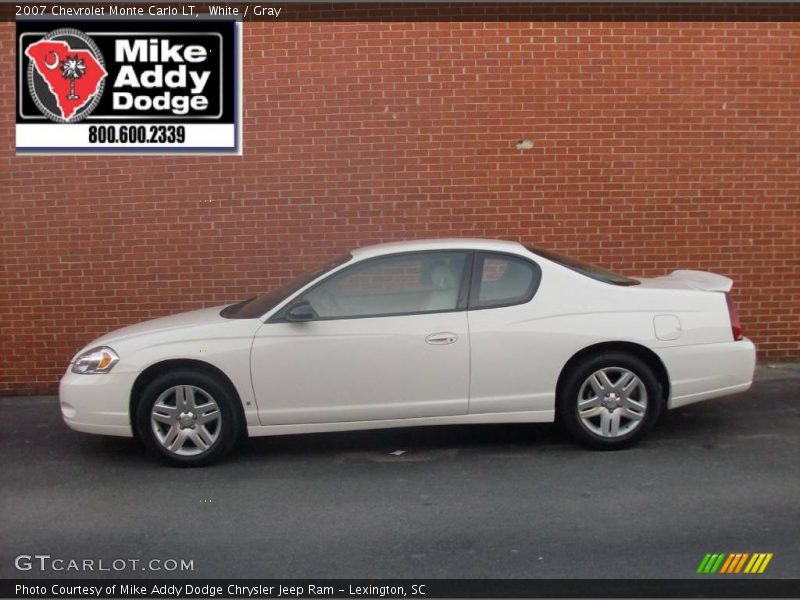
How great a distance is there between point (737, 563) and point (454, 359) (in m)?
2.32

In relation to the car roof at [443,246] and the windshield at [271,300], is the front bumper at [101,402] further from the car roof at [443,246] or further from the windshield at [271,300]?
the car roof at [443,246]

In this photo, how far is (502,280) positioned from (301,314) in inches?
54.8

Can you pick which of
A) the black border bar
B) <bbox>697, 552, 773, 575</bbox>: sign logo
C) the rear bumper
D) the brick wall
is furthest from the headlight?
<bbox>697, 552, 773, 575</bbox>: sign logo

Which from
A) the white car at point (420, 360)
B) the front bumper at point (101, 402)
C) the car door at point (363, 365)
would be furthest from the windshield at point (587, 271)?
the front bumper at point (101, 402)

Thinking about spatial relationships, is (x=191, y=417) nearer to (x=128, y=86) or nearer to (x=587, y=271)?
(x=587, y=271)

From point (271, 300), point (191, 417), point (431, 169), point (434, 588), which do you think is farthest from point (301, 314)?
point (431, 169)

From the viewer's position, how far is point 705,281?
7422 mm

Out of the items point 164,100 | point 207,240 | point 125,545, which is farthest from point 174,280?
point 125,545

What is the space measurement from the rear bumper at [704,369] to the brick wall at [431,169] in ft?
9.07

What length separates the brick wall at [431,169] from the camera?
9359 millimetres

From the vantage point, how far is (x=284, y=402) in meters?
6.75

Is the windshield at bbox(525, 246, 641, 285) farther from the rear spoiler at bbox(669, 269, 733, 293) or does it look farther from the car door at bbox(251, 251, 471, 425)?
the car door at bbox(251, 251, 471, 425)

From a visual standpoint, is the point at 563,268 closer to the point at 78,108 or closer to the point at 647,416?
the point at 647,416

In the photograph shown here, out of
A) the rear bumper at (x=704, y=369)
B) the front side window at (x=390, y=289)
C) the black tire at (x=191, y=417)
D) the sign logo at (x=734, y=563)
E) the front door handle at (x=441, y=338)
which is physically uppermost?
the front side window at (x=390, y=289)
